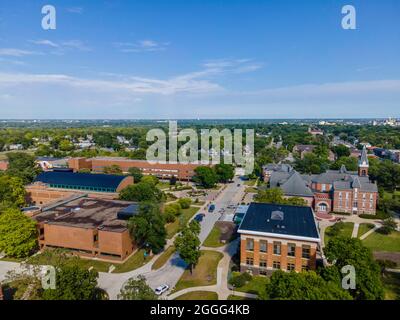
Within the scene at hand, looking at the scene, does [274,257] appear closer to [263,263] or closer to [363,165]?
[263,263]

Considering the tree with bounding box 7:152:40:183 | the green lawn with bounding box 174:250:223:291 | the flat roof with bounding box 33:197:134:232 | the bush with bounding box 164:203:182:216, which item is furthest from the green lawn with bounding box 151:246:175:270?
the tree with bounding box 7:152:40:183

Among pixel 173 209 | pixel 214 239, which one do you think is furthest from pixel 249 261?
pixel 173 209

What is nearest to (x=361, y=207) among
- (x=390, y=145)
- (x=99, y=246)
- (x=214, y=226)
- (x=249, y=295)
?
(x=214, y=226)

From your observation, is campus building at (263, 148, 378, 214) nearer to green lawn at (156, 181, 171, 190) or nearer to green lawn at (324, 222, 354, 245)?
green lawn at (324, 222, 354, 245)
